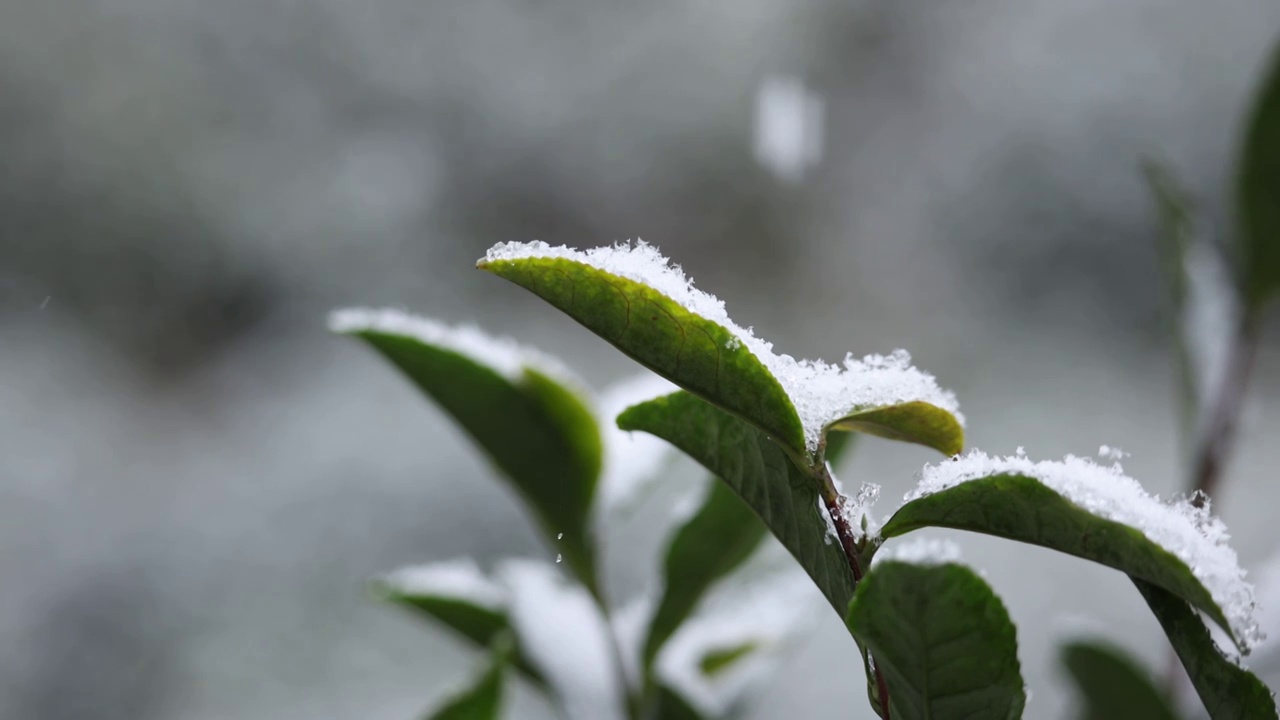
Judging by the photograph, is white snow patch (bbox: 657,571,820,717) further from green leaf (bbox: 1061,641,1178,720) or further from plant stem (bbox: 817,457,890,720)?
plant stem (bbox: 817,457,890,720)

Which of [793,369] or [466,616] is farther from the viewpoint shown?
[466,616]

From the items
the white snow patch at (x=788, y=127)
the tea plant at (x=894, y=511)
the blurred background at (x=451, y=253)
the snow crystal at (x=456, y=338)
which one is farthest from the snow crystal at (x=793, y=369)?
the white snow patch at (x=788, y=127)

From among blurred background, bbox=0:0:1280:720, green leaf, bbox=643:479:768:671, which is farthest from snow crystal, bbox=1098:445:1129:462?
blurred background, bbox=0:0:1280:720

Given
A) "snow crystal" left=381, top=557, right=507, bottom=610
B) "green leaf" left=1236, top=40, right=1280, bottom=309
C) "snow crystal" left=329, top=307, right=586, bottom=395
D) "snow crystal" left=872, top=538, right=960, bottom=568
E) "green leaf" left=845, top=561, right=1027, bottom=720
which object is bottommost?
"green leaf" left=845, top=561, right=1027, bottom=720

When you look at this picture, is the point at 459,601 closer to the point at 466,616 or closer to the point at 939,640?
the point at 466,616

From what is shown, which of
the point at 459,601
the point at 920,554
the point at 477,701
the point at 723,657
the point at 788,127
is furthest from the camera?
the point at 788,127

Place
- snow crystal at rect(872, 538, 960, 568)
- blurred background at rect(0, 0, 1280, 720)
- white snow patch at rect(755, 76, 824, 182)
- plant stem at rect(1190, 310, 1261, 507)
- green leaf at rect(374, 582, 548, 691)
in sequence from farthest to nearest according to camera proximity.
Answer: white snow patch at rect(755, 76, 824, 182) → blurred background at rect(0, 0, 1280, 720) → plant stem at rect(1190, 310, 1261, 507) → green leaf at rect(374, 582, 548, 691) → snow crystal at rect(872, 538, 960, 568)

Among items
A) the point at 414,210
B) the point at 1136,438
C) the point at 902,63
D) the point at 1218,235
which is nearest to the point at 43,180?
Answer: the point at 414,210

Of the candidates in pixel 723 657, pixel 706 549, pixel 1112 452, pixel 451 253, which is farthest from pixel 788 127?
pixel 1112 452
